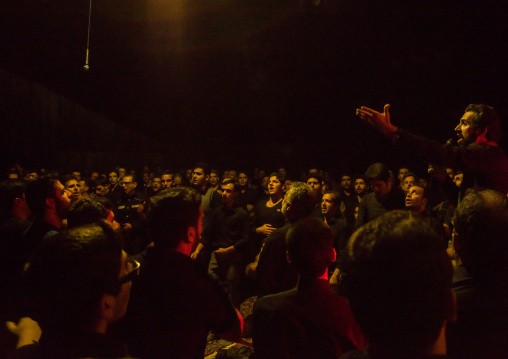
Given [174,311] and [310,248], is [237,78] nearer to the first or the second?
[310,248]

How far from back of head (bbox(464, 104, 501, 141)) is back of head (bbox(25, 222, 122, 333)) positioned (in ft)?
8.96

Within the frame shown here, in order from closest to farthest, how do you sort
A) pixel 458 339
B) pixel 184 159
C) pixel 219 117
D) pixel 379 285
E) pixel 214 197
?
pixel 379 285
pixel 458 339
pixel 214 197
pixel 219 117
pixel 184 159

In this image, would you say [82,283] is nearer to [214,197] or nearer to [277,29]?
[214,197]

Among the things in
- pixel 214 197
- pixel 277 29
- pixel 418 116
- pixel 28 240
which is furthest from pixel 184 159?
pixel 28 240

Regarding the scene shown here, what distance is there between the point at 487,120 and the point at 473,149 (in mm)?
316

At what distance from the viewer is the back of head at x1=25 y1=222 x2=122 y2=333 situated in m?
1.16

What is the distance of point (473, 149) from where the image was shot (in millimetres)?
2795

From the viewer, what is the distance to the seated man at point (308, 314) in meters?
1.80

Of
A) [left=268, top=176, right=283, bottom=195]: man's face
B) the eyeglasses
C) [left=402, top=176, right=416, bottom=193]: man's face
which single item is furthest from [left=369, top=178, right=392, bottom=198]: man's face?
the eyeglasses

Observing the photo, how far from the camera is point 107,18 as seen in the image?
10.2m

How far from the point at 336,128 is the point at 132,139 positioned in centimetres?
874

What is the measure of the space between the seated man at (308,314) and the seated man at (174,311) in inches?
6.6

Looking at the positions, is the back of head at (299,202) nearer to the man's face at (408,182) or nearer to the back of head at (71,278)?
the man's face at (408,182)

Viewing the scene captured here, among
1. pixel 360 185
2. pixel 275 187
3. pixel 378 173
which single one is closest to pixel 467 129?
pixel 378 173
